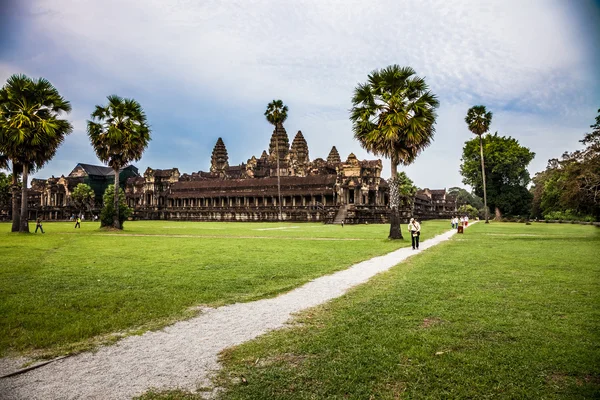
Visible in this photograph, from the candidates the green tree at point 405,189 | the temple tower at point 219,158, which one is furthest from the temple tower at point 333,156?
the temple tower at point 219,158

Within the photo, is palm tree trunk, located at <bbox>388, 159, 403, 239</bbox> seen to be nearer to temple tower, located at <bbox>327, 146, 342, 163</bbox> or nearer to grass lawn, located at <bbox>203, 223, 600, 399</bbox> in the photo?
grass lawn, located at <bbox>203, 223, 600, 399</bbox>

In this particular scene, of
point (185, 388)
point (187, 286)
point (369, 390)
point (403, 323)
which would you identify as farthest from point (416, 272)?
point (185, 388)

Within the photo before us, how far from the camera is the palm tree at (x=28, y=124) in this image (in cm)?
2772

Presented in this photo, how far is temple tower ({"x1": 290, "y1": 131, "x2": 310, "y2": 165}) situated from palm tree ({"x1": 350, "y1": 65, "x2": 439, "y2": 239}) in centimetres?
7429


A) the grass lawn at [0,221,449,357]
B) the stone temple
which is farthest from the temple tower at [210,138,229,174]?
the grass lawn at [0,221,449,357]

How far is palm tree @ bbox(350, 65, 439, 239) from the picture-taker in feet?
78.3

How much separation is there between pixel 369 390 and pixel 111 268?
10587 millimetres

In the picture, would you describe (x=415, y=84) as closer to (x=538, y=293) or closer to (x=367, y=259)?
(x=367, y=259)

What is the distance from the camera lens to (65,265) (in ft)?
43.1

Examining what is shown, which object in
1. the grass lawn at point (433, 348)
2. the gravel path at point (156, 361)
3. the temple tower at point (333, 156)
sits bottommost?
the gravel path at point (156, 361)

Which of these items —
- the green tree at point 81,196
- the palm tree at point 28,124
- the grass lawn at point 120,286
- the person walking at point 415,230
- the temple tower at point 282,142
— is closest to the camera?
the grass lawn at point 120,286

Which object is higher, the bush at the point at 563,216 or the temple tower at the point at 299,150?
the temple tower at the point at 299,150

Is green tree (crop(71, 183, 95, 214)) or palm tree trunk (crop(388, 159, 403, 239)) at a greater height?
green tree (crop(71, 183, 95, 214))

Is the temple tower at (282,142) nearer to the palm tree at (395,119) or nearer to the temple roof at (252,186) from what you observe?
the temple roof at (252,186)
